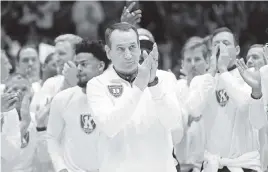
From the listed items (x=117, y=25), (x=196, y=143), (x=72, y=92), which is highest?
(x=117, y=25)

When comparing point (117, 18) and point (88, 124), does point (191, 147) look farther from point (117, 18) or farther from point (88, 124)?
point (117, 18)

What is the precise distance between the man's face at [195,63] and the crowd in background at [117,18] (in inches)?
123

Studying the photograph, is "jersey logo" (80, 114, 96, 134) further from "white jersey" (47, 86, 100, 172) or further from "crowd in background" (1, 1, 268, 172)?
"crowd in background" (1, 1, 268, 172)

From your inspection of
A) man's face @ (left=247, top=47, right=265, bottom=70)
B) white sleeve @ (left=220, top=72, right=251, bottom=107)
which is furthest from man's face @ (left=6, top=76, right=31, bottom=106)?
man's face @ (left=247, top=47, right=265, bottom=70)

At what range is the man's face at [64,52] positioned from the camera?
433 inches

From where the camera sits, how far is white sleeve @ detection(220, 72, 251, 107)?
937 centimetres

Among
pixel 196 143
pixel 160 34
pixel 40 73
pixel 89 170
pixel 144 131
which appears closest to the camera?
pixel 144 131

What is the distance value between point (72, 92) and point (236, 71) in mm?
1728

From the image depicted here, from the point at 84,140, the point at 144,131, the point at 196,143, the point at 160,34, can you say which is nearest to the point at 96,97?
the point at 144,131

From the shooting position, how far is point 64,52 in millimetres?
11039

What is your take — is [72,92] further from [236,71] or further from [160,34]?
[160,34]

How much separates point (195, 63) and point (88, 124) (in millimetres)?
1993

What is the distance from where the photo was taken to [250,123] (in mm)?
9461

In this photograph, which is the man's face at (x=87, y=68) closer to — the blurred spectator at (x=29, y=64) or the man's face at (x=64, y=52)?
the man's face at (x=64, y=52)
